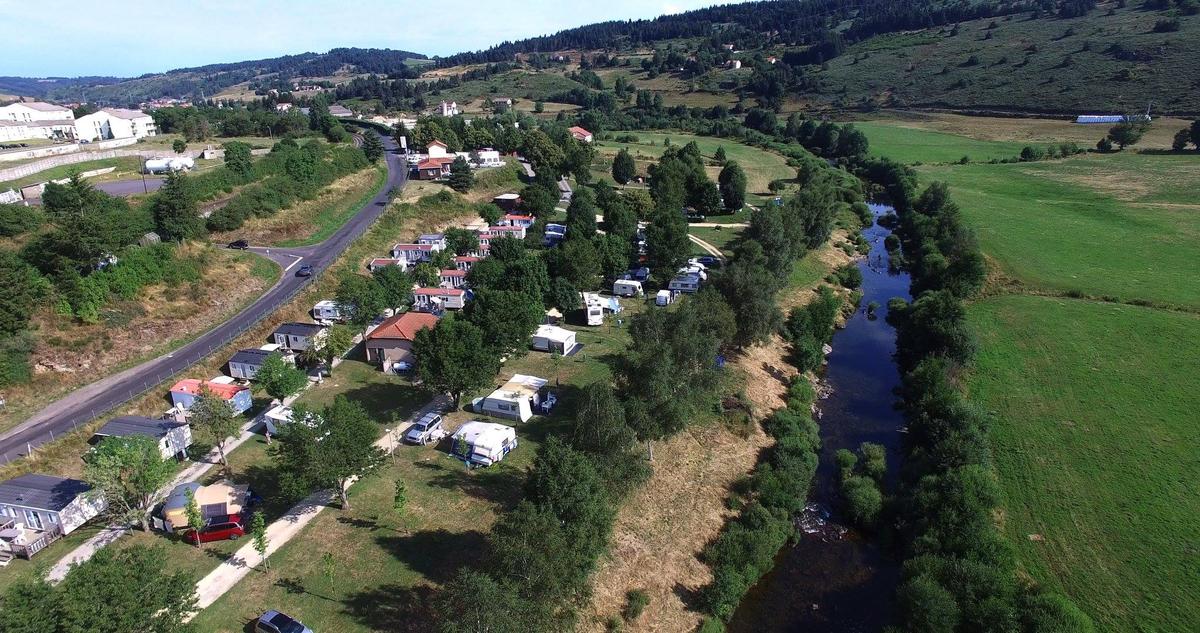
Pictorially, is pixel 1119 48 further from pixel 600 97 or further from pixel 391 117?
pixel 391 117

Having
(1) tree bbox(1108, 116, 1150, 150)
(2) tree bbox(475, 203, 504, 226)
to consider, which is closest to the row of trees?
(2) tree bbox(475, 203, 504, 226)

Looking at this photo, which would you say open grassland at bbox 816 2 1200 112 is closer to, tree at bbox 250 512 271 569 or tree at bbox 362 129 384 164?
tree at bbox 362 129 384 164

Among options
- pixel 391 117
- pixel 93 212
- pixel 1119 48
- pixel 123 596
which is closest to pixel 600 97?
pixel 391 117

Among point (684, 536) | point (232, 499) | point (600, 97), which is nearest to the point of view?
point (232, 499)

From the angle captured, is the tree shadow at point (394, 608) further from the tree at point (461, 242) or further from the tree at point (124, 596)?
the tree at point (461, 242)

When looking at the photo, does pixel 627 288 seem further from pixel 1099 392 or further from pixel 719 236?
pixel 1099 392

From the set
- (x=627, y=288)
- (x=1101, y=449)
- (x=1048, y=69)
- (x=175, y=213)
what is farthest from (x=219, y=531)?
(x=1048, y=69)

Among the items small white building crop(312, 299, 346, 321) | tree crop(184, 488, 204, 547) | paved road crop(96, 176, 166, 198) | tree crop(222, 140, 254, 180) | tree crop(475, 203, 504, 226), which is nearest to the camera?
tree crop(184, 488, 204, 547)
